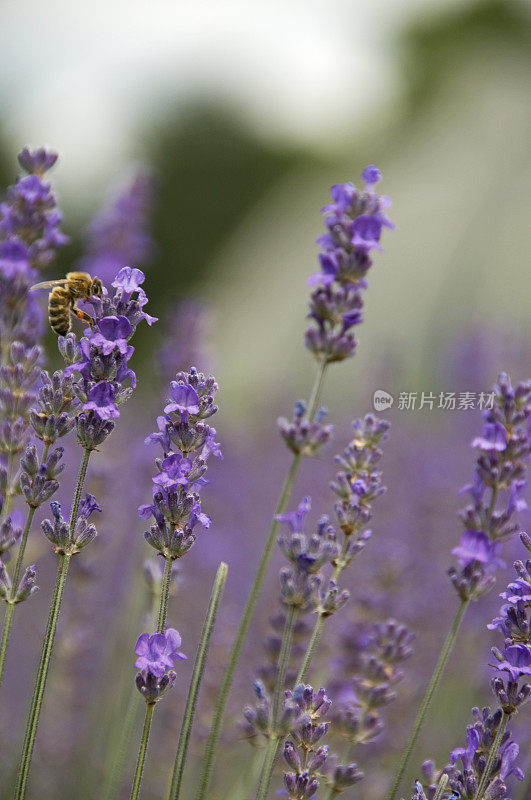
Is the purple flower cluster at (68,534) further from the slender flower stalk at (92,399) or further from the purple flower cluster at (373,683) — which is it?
the purple flower cluster at (373,683)

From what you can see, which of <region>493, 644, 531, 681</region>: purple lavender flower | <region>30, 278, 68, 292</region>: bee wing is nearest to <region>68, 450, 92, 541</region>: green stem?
<region>30, 278, 68, 292</region>: bee wing

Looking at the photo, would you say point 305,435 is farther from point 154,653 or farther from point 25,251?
point 25,251

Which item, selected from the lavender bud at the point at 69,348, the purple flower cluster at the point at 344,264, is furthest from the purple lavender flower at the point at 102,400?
the purple flower cluster at the point at 344,264

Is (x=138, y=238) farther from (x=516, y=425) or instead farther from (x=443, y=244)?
(x=443, y=244)

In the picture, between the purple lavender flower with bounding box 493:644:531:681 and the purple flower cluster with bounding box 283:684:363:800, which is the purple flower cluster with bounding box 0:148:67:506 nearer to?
the purple flower cluster with bounding box 283:684:363:800

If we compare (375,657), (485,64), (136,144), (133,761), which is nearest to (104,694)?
(133,761)
